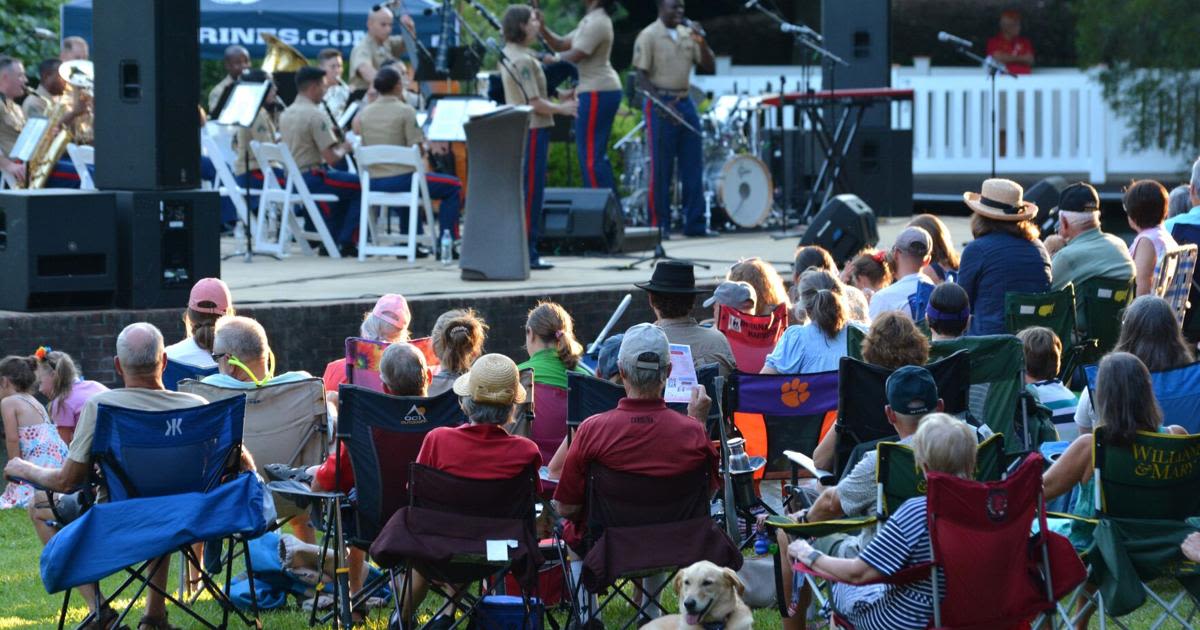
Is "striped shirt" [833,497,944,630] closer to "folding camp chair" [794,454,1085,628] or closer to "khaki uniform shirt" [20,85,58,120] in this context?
"folding camp chair" [794,454,1085,628]

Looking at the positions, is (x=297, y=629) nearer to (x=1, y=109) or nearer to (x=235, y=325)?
(x=235, y=325)

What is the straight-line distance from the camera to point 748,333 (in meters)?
6.95

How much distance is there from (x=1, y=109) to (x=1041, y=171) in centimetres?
1061

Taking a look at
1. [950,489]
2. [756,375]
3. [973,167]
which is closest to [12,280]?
[756,375]

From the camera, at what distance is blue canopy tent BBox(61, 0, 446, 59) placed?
1802 centimetres

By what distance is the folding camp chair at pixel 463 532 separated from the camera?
4867 millimetres

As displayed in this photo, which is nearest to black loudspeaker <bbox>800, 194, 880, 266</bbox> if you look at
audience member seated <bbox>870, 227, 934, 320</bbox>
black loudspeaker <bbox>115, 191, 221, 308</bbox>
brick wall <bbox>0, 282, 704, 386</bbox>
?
brick wall <bbox>0, 282, 704, 386</bbox>

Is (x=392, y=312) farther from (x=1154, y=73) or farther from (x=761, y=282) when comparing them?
(x=1154, y=73)

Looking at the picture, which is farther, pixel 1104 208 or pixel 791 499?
pixel 1104 208

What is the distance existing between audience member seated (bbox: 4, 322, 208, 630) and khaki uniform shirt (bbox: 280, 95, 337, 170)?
6679 mm

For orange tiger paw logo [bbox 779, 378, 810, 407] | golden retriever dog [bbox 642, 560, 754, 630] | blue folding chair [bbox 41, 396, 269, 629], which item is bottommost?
golden retriever dog [bbox 642, 560, 754, 630]

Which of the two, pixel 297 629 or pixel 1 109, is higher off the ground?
pixel 1 109

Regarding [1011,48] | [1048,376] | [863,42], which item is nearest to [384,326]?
[1048,376]

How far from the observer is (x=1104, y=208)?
57.5 feet
